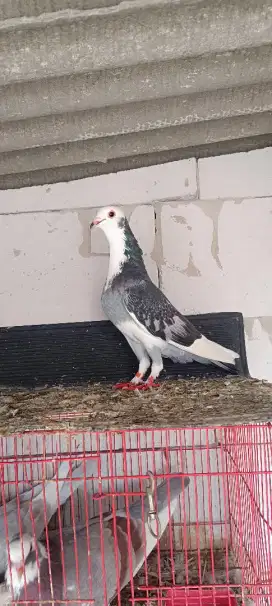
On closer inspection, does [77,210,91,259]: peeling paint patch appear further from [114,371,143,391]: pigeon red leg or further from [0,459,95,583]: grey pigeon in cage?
[0,459,95,583]: grey pigeon in cage

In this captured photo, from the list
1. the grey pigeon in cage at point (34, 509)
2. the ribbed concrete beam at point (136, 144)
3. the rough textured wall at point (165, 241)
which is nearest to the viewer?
the grey pigeon in cage at point (34, 509)

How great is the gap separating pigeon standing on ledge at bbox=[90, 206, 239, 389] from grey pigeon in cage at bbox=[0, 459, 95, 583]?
19.6 inches

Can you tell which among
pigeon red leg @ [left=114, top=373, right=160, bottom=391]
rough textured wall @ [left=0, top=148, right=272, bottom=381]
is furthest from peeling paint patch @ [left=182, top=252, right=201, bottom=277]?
pigeon red leg @ [left=114, top=373, right=160, bottom=391]

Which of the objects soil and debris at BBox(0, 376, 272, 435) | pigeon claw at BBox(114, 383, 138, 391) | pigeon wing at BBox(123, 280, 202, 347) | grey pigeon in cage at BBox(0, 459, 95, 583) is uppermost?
pigeon wing at BBox(123, 280, 202, 347)

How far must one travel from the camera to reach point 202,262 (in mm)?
2451

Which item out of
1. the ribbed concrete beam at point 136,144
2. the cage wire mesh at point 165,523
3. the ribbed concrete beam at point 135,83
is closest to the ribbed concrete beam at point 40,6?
the ribbed concrete beam at point 135,83

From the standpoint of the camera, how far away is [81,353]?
7.66 feet

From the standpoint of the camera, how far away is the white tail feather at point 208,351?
204 centimetres

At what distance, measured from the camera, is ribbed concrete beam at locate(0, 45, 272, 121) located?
1.66 metres

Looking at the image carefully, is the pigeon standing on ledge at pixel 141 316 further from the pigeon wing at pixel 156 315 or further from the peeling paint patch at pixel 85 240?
the peeling paint patch at pixel 85 240

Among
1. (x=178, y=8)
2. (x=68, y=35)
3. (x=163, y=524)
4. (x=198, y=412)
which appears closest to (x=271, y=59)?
(x=178, y=8)

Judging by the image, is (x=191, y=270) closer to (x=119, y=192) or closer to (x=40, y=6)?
(x=119, y=192)

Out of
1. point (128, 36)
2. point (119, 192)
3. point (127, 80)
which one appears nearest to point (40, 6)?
point (128, 36)

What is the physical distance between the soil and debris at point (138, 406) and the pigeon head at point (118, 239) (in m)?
0.48
